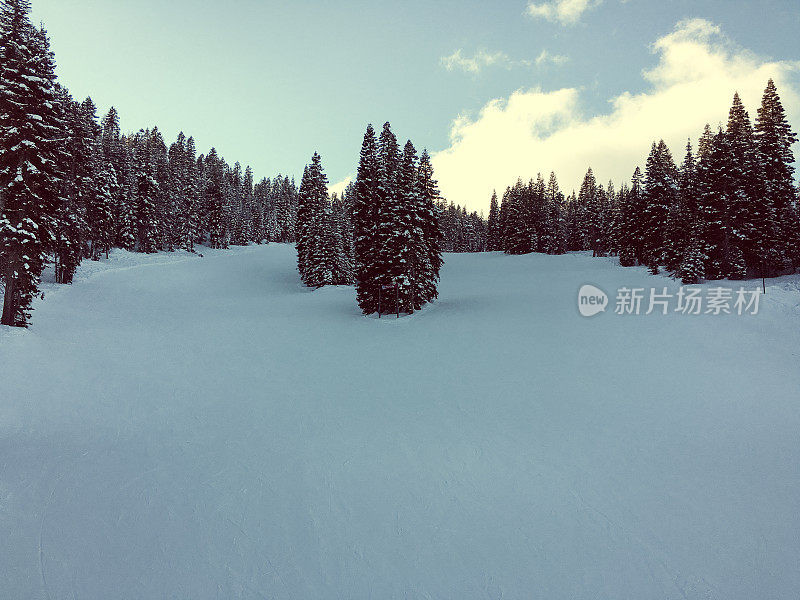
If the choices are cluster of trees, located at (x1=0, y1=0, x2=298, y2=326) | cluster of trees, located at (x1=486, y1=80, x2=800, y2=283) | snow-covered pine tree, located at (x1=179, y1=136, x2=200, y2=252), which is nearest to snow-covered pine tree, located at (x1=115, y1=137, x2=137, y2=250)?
cluster of trees, located at (x1=0, y1=0, x2=298, y2=326)

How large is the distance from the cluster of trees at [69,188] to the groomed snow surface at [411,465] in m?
5.17

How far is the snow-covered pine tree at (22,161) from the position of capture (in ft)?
66.5

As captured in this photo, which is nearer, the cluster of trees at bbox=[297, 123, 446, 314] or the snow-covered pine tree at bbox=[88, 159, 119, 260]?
the cluster of trees at bbox=[297, 123, 446, 314]

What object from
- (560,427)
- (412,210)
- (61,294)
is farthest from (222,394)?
(61,294)

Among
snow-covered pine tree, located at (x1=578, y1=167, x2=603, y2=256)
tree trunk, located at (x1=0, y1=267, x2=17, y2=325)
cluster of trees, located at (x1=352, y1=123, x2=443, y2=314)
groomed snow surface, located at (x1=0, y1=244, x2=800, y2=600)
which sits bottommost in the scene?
groomed snow surface, located at (x1=0, y1=244, x2=800, y2=600)

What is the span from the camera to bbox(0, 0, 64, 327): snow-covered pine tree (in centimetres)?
2028

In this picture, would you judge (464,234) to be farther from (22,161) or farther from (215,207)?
(22,161)

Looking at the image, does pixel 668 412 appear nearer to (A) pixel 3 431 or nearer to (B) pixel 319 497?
(B) pixel 319 497

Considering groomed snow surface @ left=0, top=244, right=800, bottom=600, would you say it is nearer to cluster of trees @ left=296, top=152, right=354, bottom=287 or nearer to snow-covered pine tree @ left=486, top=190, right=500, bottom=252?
cluster of trees @ left=296, top=152, right=354, bottom=287

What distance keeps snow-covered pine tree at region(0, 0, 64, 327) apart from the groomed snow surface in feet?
10.4

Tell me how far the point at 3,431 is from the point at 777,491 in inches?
819

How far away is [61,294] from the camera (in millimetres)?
32844

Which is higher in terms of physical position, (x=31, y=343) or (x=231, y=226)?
(x=231, y=226)

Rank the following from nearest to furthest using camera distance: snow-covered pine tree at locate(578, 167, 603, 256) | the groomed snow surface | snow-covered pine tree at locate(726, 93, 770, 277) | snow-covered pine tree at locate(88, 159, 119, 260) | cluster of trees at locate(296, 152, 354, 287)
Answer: the groomed snow surface < snow-covered pine tree at locate(726, 93, 770, 277) < snow-covered pine tree at locate(88, 159, 119, 260) < cluster of trees at locate(296, 152, 354, 287) < snow-covered pine tree at locate(578, 167, 603, 256)
